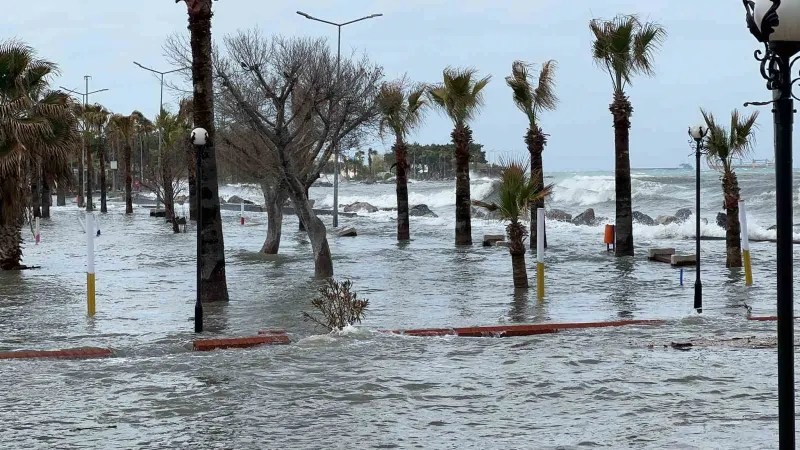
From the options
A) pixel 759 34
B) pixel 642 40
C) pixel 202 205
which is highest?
pixel 642 40

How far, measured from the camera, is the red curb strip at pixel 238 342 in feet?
44.4

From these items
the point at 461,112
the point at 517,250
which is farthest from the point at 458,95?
the point at 517,250

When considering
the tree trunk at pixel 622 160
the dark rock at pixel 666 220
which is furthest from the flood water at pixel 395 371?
the dark rock at pixel 666 220

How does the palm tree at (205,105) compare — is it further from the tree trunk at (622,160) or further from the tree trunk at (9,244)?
the tree trunk at (622,160)

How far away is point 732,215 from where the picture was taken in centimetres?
2481

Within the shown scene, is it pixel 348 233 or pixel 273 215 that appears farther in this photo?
pixel 348 233

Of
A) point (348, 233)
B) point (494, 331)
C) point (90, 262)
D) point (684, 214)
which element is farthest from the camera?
point (684, 214)

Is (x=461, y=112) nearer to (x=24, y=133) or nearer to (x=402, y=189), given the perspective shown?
(x=402, y=189)

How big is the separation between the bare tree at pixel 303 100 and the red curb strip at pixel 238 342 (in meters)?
9.79

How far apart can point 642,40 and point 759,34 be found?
2351 cm

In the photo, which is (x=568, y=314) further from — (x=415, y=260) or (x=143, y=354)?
(x=415, y=260)

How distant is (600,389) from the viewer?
1066cm

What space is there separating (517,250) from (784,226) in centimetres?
1466

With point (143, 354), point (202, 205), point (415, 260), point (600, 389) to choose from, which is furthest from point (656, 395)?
point (415, 260)
